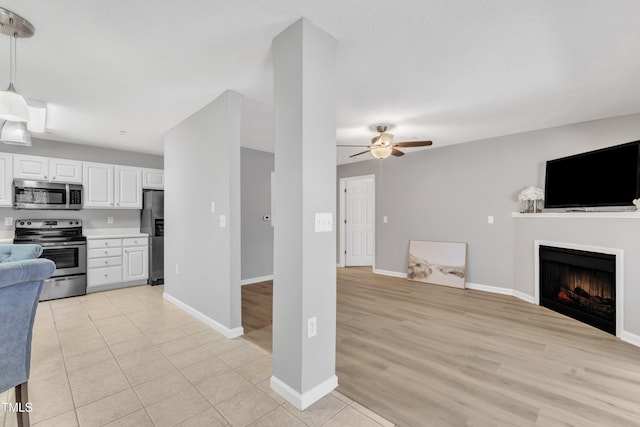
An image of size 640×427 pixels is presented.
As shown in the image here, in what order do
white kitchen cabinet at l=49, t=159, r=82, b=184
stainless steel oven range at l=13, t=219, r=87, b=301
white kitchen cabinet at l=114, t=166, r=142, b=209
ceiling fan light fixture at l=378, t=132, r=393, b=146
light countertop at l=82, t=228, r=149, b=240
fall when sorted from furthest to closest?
white kitchen cabinet at l=114, t=166, r=142, b=209
light countertop at l=82, t=228, r=149, b=240
white kitchen cabinet at l=49, t=159, r=82, b=184
stainless steel oven range at l=13, t=219, r=87, b=301
ceiling fan light fixture at l=378, t=132, r=393, b=146

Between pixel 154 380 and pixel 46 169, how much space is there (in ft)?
13.3

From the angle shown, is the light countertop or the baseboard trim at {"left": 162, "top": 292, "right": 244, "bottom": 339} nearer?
the baseboard trim at {"left": 162, "top": 292, "right": 244, "bottom": 339}

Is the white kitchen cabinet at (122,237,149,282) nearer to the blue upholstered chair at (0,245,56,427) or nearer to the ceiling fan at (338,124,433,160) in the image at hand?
the blue upholstered chair at (0,245,56,427)

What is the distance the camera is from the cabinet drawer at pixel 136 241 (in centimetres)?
478

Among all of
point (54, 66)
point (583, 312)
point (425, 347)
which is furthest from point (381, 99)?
point (583, 312)

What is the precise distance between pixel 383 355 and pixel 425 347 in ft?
1.46

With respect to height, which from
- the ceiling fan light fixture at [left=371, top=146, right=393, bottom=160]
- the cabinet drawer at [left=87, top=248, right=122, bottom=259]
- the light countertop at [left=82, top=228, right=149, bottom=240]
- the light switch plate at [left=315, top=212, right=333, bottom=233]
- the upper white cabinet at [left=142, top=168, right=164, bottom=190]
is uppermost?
the ceiling fan light fixture at [left=371, top=146, right=393, bottom=160]

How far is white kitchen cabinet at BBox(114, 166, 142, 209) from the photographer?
4898mm

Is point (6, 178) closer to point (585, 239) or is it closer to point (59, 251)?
point (59, 251)

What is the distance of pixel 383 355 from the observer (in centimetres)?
249

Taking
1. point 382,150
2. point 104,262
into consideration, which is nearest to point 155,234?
point 104,262

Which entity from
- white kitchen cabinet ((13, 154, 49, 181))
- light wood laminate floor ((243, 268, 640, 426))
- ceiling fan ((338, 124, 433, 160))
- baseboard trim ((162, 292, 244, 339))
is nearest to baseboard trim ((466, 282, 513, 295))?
light wood laminate floor ((243, 268, 640, 426))

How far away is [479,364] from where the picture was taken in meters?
2.34

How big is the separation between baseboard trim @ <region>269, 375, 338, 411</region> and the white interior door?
4.75 metres
